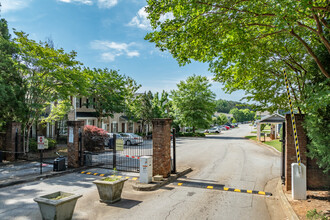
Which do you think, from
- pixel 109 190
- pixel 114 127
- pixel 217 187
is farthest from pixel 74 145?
pixel 114 127

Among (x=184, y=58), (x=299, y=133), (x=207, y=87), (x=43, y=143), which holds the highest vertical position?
(x=207, y=87)

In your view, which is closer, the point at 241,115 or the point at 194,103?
the point at 194,103

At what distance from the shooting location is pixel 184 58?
8.94 metres

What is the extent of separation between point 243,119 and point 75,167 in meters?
148

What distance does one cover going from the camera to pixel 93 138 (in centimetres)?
2102

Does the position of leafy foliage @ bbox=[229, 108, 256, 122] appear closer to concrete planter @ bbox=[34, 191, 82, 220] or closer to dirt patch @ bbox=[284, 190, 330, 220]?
dirt patch @ bbox=[284, 190, 330, 220]

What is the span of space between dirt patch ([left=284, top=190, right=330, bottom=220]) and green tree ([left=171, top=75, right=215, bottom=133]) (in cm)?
3631

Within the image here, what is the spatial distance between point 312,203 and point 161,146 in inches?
237

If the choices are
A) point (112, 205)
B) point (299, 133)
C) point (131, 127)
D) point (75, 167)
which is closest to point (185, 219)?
point (112, 205)

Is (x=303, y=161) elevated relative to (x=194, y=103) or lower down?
lower down

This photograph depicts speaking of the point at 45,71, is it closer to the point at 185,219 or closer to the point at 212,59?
the point at 212,59

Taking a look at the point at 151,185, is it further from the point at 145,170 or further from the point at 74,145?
the point at 74,145

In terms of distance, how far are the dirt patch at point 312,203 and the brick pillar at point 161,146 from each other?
5061mm

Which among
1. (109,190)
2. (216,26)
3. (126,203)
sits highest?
(216,26)
